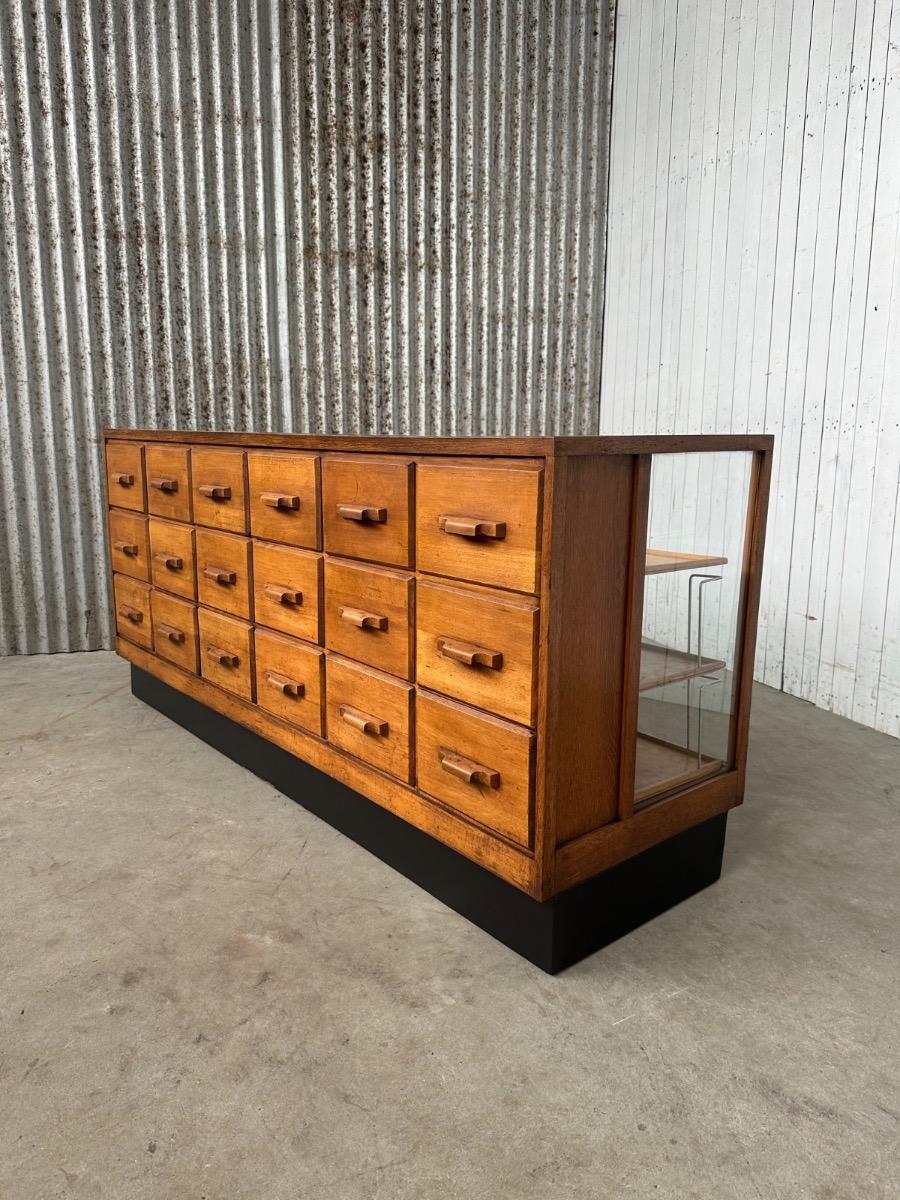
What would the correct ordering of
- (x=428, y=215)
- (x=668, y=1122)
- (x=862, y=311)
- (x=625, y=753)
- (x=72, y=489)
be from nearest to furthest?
(x=668, y=1122), (x=625, y=753), (x=862, y=311), (x=72, y=489), (x=428, y=215)

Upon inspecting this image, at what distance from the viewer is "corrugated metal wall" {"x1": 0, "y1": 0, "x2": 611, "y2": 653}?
4.04m

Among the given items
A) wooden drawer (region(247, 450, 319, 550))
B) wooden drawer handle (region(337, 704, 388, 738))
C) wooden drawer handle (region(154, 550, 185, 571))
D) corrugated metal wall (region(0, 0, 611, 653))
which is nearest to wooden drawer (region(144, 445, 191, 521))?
wooden drawer handle (region(154, 550, 185, 571))

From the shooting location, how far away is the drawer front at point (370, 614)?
2.06 meters

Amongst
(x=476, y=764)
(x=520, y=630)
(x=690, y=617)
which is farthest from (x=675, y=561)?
(x=476, y=764)

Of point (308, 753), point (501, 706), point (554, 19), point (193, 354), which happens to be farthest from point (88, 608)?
point (554, 19)

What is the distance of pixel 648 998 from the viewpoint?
1759 mm

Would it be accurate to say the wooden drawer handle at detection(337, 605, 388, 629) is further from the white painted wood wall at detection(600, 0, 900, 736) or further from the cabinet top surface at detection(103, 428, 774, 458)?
the white painted wood wall at detection(600, 0, 900, 736)

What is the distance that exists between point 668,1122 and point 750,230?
3.68 m

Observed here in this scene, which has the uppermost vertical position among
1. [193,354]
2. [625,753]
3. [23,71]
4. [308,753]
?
[23,71]

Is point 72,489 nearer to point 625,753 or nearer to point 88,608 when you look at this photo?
point 88,608

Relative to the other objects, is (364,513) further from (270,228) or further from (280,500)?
(270,228)

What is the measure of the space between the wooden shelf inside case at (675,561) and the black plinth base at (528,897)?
652 mm

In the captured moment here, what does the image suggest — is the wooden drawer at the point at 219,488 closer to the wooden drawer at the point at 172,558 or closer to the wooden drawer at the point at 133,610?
the wooden drawer at the point at 172,558

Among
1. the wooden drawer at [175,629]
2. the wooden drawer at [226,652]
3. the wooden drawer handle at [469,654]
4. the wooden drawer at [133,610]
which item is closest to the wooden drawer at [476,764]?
the wooden drawer handle at [469,654]
